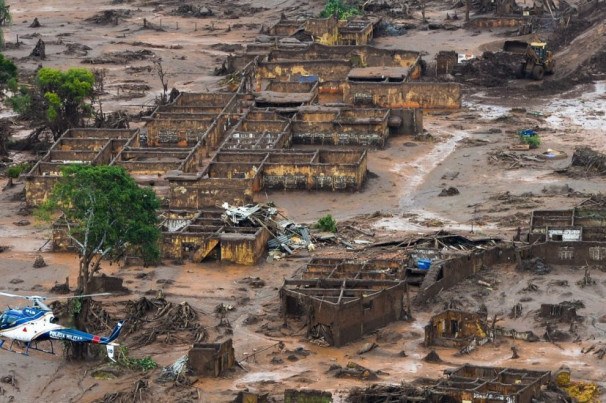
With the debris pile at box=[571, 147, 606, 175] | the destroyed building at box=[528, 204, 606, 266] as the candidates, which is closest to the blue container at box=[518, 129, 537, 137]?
the debris pile at box=[571, 147, 606, 175]

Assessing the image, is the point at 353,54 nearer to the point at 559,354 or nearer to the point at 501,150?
the point at 501,150

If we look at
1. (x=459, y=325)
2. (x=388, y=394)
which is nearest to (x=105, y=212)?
(x=459, y=325)

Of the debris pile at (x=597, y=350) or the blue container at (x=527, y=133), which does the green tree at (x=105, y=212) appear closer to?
the debris pile at (x=597, y=350)

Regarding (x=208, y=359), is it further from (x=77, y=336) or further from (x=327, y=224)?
(x=327, y=224)

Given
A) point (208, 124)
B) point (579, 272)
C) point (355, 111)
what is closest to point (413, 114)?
point (355, 111)

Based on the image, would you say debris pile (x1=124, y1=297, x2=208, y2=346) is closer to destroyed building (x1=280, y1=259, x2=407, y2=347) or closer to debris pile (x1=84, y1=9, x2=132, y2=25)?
destroyed building (x1=280, y1=259, x2=407, y2=347)
